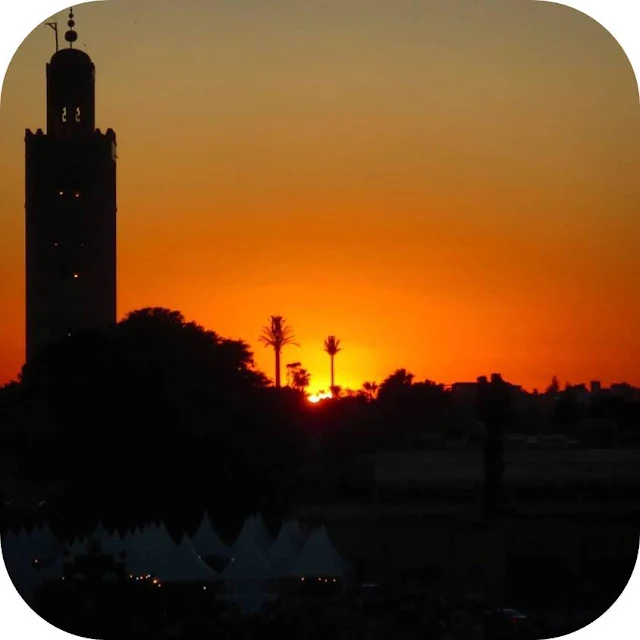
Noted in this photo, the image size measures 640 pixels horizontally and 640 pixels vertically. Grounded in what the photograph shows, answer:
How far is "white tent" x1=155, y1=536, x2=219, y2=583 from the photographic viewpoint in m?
11.7

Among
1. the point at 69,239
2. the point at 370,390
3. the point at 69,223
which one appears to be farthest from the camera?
the point at 69,223

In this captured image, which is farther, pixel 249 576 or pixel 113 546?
pixel 113 546

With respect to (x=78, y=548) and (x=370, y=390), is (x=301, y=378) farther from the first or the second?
(x=78, y=548)

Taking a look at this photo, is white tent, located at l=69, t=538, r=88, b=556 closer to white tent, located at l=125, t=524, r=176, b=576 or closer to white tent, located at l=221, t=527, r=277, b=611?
white tent, located at l=125, t=524, r=176, b=576

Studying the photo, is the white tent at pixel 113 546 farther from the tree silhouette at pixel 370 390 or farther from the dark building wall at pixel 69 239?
the dark building wall at pixel 69 239

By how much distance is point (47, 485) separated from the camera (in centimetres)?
1498

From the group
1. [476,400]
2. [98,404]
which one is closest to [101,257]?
[98,404]

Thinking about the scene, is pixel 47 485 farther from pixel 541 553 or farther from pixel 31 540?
pixel 541 553

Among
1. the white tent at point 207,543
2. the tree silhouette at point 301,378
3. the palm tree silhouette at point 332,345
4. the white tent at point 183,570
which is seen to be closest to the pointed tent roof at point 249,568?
the white tent at point 183,570

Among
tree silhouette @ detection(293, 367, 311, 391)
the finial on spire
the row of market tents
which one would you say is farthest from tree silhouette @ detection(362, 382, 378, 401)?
the finial on spire

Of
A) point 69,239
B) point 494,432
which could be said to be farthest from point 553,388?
point 69,239

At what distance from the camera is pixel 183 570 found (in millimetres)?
11812

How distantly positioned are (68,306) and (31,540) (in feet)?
26.2

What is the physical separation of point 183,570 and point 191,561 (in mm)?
125
